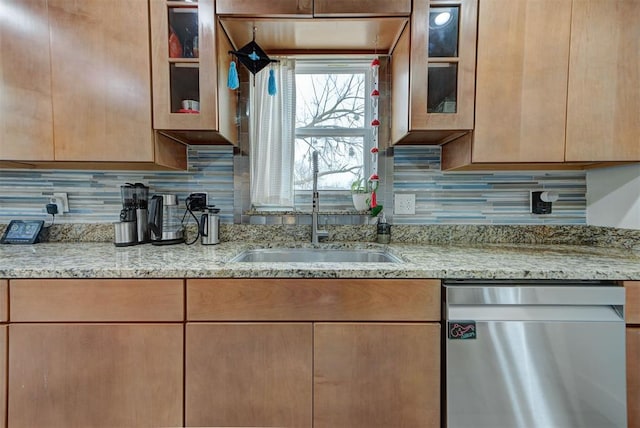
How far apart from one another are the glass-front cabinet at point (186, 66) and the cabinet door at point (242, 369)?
2.75 ft

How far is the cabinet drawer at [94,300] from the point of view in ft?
3.24

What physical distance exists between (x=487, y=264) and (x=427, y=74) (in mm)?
787

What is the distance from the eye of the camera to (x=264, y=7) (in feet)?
4.01

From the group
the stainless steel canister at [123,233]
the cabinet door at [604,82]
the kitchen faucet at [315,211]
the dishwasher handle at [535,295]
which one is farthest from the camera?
the kitchen faucet at [315,211]

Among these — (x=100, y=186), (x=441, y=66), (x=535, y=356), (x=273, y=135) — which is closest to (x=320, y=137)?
(x=273, y=135)

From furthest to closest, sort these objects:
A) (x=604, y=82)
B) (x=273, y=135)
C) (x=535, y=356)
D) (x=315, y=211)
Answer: (x=273, y=135), (x=315, y=211), (x=604, y=82), (x=535, y=356)

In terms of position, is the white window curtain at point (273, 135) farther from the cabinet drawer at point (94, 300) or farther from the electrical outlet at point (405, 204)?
the cabinet drawer at point (94, 300)

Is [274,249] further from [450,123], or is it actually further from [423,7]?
[423,7]

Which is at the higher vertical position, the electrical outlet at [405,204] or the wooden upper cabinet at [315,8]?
the wooden upper cabinet at [315,8]

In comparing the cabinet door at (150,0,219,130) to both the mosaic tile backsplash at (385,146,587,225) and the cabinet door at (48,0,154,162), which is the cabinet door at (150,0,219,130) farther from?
the mosaic tile backsplash at (385,146,587,225)

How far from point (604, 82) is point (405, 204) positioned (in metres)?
0.93

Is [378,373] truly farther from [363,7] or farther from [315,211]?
[363,7]

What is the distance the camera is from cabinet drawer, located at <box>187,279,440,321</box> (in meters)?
0.99

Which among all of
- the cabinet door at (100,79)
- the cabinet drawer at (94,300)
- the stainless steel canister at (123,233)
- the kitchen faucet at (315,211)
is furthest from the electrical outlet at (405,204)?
the stainless steel canister at (123,233)
